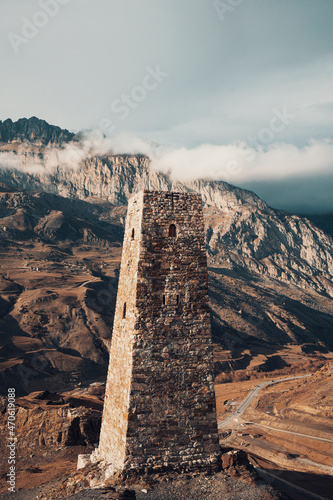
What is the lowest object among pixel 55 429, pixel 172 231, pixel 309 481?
pixel 309 481

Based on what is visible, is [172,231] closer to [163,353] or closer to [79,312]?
[163,353]

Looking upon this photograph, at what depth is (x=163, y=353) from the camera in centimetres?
1091

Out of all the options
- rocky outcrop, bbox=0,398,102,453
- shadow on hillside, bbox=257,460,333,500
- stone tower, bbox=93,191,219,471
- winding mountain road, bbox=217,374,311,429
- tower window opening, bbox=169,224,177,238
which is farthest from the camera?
winding mountain road, bbox=217,374,311,429

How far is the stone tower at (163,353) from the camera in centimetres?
1050

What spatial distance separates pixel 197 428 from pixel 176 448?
0.82m

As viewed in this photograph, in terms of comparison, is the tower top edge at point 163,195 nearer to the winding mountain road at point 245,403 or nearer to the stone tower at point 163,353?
the stone tower at point 163,353

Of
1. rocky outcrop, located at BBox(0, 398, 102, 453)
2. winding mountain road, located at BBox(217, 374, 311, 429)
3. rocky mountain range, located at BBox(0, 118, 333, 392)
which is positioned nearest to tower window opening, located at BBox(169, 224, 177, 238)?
rocky outcrop, located at BBox(0, 398, 102, 453)

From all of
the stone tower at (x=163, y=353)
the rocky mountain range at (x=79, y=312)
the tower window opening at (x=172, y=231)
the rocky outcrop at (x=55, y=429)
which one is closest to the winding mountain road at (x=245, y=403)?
the rocky mountain range at (x=79, y=312)

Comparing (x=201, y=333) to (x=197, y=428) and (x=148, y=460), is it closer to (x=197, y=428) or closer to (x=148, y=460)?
(x=197, y=428)

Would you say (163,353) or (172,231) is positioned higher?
(172,231)

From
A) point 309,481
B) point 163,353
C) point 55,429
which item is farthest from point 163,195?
point 309,481

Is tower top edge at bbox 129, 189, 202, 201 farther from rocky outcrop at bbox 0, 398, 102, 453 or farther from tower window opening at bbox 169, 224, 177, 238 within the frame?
rocky outcrop at bbox 0, 398, 102, 453

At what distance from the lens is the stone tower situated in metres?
10.5

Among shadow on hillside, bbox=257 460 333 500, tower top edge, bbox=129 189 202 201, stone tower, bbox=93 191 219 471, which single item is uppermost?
tower top edge, bbox=129 189 202 201
